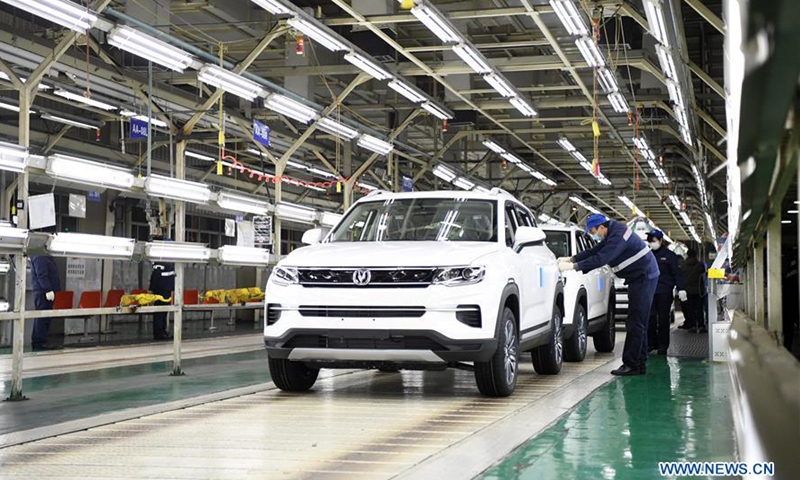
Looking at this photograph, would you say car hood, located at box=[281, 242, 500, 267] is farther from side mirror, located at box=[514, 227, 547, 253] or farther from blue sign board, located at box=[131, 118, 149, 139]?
blue sign board, located at box=[131, 118, 149, 139]

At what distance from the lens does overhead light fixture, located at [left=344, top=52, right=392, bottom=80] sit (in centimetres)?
1253

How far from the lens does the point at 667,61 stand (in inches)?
444

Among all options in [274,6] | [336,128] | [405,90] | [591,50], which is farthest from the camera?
[336,128]

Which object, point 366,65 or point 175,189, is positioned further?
point 366,65

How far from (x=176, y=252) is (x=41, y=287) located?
5670 mm

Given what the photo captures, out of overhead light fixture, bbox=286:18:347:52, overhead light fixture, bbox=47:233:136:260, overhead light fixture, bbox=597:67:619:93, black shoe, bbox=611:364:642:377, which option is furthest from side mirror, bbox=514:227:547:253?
overhead light fixture, bbox=597:67:619:93

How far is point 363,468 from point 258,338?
529 inches

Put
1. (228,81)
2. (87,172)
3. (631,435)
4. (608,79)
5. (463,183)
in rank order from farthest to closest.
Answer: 1. (463,183)
2. (608,79)
3. (228,81)
4. (87,172)
5. (631,435)

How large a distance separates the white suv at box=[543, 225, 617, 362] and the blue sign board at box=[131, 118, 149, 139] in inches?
277

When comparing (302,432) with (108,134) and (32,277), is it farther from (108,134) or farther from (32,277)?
(108,134)

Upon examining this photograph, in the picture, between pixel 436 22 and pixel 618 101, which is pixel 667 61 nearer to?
pixel 436 22

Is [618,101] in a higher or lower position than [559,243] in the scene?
higher

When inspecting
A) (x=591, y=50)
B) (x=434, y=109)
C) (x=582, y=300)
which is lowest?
(x=582, y=300)

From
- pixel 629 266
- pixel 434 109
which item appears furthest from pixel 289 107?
pixel 629 266
